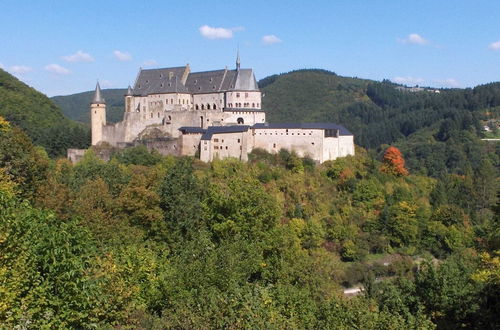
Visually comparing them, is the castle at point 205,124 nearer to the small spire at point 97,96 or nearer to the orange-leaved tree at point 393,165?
the small spire at point 97,96

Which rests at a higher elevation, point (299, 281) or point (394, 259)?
point (299, 281)

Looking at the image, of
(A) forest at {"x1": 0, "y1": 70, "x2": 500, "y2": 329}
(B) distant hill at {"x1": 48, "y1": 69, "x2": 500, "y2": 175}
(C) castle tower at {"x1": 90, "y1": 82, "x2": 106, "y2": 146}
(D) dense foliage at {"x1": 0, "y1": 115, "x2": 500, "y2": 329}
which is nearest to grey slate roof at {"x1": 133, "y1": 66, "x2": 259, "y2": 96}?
(C) castle tower at {"x1": 90, "y1": 82, "x2": 106, "y2": 146}

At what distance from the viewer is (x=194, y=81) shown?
70.1m

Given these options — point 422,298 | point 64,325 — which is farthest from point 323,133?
point 64,325

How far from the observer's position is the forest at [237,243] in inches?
690

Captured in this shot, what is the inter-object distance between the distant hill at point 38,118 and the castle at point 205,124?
350 centimetres

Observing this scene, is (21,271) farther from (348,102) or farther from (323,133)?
(348,102)

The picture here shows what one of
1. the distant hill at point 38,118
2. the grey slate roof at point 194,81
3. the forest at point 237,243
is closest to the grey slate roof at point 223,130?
the forest at point 237,243

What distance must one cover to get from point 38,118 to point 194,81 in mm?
35667

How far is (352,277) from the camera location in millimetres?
51500

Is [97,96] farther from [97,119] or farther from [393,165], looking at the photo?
[393,165]

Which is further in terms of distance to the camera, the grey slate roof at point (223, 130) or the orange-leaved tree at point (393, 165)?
the orange-leaved tree at point (393, 165)

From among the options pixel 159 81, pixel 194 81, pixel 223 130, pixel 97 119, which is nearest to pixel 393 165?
pixel 223 130

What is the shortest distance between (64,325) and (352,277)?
126 ft
